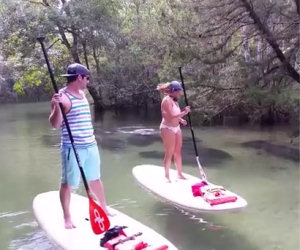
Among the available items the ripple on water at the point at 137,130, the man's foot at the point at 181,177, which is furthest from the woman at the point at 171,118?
the ripple on water at the point at 137,130

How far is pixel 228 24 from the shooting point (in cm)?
973

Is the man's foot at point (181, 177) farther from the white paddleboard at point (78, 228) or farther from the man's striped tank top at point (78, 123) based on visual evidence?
the man's striped tank top at point (78, 123)

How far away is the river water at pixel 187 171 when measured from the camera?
482cm

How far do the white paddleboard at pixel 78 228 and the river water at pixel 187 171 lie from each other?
0.31 m

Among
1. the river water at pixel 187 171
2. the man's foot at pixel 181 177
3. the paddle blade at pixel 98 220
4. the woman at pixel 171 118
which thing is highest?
the woman at pixel 171 118

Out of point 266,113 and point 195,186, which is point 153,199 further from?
point 266,113

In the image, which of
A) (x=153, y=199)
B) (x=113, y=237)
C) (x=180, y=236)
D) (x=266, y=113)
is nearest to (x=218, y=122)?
(x=266, y=113)

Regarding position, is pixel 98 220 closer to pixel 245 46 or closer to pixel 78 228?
pixel 78 228

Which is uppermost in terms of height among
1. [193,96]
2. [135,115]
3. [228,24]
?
[228,24]

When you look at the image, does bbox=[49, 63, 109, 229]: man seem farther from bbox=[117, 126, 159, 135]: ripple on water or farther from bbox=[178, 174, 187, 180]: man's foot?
bbox=[117, 126, 159, 135]: ripple on water

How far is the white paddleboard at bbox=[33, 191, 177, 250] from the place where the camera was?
3807 mm

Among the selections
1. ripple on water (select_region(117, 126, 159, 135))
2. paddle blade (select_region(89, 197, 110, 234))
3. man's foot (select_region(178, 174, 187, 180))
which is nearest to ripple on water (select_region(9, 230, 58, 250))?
paddle blade (select_region(89, 197, 110, 234))

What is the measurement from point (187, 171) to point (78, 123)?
407 cm

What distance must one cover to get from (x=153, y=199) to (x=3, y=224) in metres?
1.95
